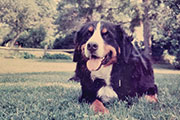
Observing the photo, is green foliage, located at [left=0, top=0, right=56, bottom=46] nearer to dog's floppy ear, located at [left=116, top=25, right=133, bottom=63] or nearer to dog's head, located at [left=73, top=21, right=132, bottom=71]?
dog's head, located at [left=73, top=21, right=132, bottom=71]

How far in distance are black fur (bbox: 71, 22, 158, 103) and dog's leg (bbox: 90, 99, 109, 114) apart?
0.31 ft

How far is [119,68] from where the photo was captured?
2.30 meters

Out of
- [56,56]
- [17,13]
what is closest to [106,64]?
[17,13]

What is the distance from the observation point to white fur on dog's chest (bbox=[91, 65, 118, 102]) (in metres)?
2.29

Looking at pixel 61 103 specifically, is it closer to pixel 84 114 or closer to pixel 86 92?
pixel 86 92

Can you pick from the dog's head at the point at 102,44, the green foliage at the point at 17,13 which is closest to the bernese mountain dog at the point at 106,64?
the dog's head at the point at 102,44

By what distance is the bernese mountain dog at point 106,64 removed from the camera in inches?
84.8

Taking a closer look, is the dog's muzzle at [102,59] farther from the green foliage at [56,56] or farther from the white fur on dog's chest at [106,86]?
the green foliage at [56,56]

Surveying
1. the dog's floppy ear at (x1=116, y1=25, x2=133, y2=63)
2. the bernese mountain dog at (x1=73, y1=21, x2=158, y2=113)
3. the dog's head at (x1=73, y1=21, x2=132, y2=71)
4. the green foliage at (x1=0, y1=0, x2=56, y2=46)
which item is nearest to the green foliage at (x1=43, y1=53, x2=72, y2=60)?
the green foliage at (x1=0, y1=0, x2=56, y2=46)

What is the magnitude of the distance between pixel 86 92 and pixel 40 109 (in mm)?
579

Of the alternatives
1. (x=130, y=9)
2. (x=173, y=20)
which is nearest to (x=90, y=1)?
(x=130, y=9)

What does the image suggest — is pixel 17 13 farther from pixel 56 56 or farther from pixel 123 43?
pixel 56 56

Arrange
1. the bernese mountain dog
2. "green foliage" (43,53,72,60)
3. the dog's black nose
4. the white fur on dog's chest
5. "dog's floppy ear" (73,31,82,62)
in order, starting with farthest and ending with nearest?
"green foliage" (43,53,72,60) → "dog's floppy ear" (73,31,82,62) → the white fur on dog's chest → the bernese mountain dog → the dog's black nose

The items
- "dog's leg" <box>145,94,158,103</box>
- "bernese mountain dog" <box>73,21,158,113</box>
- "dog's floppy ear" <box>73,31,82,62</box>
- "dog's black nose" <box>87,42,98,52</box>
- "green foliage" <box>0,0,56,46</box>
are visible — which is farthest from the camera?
"green foliage" <box>0,0,56,46</box>
